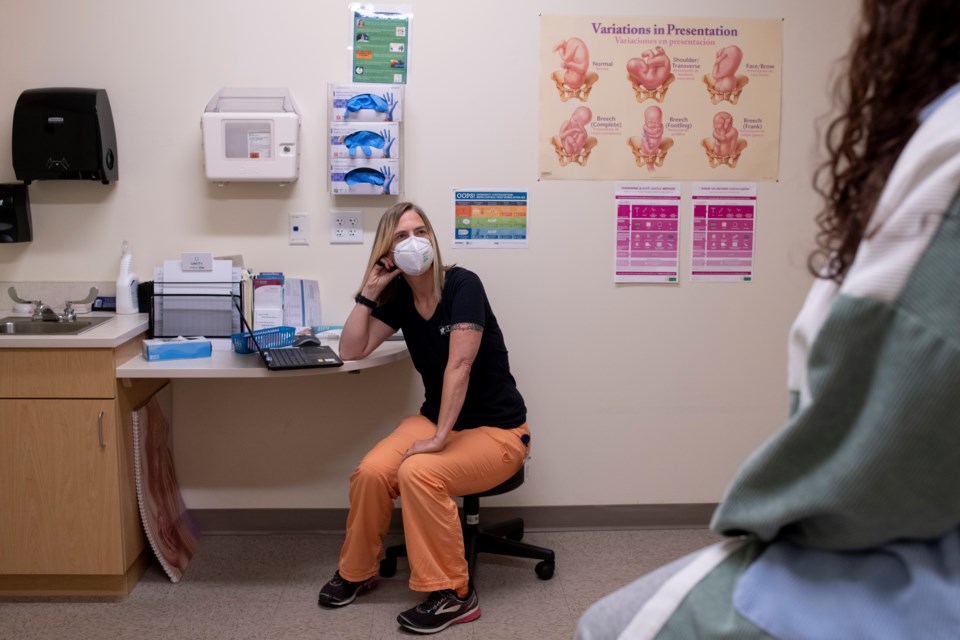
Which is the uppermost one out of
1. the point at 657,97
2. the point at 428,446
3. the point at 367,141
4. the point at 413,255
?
the point at 657,97

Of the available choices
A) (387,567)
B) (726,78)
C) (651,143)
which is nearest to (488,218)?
(651,143)

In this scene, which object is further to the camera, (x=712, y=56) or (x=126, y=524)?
(x=712, y=56)

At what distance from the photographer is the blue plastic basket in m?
2.75

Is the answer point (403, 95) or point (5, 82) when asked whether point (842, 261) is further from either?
point (5, 82)

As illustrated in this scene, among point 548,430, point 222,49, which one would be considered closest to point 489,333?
point 548,430

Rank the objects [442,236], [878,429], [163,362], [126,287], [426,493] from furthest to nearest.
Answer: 1. [442,236]
2. [126,287]
3. [163,362]
4. [426,493]
5. [878,429]

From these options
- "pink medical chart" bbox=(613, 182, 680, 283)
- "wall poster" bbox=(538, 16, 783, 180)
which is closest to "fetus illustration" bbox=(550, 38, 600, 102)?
"wall poster" bbox=(538, 16, 783, 180)

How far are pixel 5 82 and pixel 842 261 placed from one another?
3054mm

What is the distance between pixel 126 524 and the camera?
8.81 ft

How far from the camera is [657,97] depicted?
3.07 m

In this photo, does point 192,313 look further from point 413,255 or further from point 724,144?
point 724,144

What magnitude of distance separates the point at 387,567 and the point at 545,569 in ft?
1.76

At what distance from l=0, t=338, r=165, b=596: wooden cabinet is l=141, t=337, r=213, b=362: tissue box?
0.08 meters

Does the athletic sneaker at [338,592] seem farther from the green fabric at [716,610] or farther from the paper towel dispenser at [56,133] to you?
the green fabric at [716,610]
